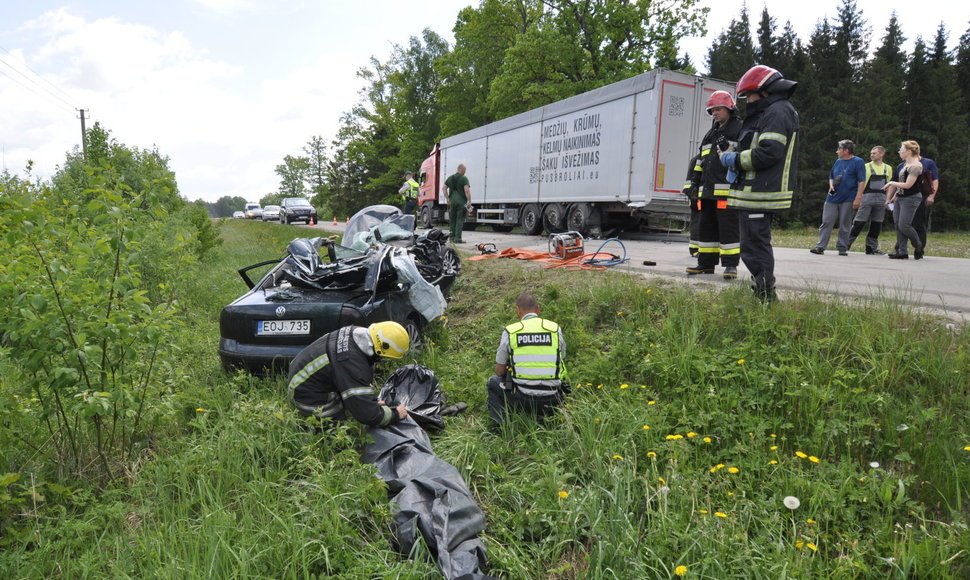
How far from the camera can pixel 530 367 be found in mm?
3467

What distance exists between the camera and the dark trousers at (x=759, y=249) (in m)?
4.07

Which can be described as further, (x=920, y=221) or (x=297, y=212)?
(x=297, y=212)

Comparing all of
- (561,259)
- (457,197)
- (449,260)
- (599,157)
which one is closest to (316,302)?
(449,260)

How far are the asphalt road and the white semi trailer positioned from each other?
112 inches

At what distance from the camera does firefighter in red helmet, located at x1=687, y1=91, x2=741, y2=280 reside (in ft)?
16.0

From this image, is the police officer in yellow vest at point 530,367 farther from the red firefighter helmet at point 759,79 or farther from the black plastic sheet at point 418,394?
the red firefighter helmet at point 759,79

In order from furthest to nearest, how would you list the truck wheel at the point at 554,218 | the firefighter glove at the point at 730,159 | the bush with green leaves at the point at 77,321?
the truck wheel at the point at 554,218, the firefighter glove at the point at 730,159, the bush with green leaves at the point at 77,321

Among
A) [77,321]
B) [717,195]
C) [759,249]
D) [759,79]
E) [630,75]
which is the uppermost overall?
[630,75]

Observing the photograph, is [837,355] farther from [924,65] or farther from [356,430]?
[924,65]

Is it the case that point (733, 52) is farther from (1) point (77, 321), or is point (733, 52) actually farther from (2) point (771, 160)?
(1) point (77, 321)

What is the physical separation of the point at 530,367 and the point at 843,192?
739 centimetres

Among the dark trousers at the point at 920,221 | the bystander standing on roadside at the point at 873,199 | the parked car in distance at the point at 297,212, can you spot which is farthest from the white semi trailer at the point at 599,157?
the parked car in distance at the point at 297,212

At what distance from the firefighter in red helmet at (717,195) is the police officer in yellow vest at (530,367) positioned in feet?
7.42

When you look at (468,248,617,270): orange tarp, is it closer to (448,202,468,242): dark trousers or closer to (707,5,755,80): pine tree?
(448,202,468,242): dark trousers
